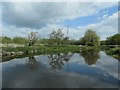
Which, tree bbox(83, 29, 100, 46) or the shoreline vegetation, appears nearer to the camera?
the shoreline vegetation

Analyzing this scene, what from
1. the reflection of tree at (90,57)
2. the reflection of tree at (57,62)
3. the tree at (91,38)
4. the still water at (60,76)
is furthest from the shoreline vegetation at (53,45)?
the still water at (60,76)

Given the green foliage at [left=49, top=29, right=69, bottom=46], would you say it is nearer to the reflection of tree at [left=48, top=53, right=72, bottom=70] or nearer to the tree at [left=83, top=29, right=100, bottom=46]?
the tree at [left=83, top=29, right=100, bottom=46]

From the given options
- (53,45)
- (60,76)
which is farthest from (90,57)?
(53,45)

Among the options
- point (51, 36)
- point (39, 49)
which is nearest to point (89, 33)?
point (51, 36)

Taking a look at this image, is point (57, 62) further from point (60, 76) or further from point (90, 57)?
point (60, 76)

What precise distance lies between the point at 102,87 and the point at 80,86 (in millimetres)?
1594

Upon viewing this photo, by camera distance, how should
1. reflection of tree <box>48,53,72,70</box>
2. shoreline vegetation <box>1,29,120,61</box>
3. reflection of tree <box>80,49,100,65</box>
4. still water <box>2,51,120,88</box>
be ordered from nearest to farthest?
still water <box>2,51,120,88</box> → reflection of tree <box>48,53,72,70</box> → reflection of tree <box>80,49,100,65</box> → shoreline vegetation <box>1,29,120,61</box>

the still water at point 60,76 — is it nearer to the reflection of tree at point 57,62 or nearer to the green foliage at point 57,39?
the reflection of tree at point 57,62

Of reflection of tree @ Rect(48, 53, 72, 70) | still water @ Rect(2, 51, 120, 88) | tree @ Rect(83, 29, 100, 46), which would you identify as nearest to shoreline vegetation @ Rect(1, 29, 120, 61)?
tree @ Rect(83, 29, 100, 46)

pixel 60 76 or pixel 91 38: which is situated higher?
pixel 91 38

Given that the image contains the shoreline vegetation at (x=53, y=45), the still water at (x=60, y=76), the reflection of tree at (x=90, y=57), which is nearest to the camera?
the still water at (x=60, y=76)

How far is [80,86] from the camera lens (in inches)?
606

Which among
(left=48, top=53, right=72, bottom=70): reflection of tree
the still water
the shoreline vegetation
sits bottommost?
the still water

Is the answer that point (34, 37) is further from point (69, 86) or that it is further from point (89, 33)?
point (69, 86)
